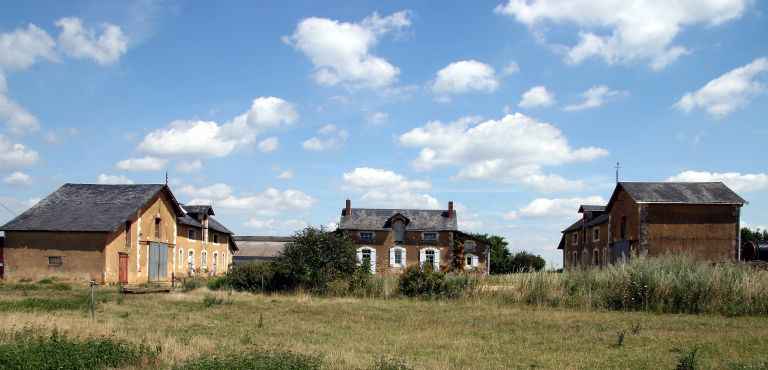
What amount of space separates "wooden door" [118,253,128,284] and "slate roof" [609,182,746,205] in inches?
1110

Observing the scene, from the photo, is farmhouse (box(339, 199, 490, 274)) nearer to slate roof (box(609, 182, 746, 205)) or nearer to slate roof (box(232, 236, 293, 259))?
slate roof (box(609, 182, 746, 205))

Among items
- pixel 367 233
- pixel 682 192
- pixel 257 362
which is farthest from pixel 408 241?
pixel 257 362

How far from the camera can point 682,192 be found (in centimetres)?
3756

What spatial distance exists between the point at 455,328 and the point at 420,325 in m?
0.91

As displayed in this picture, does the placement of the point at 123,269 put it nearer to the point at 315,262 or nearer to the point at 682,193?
the point at 315,262

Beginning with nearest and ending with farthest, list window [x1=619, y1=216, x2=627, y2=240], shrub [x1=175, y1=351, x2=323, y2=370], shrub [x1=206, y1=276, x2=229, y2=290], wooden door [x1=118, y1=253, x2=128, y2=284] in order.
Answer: shrub [x1=175, y1=351, x2=323, y2=370]
shrub [x1=206, y1=276, x2=229, y2=290]
wooden door [x1=118, y1=253, x2=128, y2=284]
window [x1=619, y1=216, x2=627, y2=240]

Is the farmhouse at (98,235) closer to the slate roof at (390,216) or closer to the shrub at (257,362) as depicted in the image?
the slate roof at (390,216)

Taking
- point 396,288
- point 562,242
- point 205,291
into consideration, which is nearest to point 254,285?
point 205,291

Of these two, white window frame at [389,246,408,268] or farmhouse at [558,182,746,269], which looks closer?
farmhouse at [558,182,746,269]

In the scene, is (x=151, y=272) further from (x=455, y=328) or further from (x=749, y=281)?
(x=749, y=281)

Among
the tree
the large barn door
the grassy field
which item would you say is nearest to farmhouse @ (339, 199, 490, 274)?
the large barn door

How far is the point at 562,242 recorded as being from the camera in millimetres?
64500

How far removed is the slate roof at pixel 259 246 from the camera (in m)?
69.1

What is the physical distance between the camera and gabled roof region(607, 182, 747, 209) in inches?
1443
